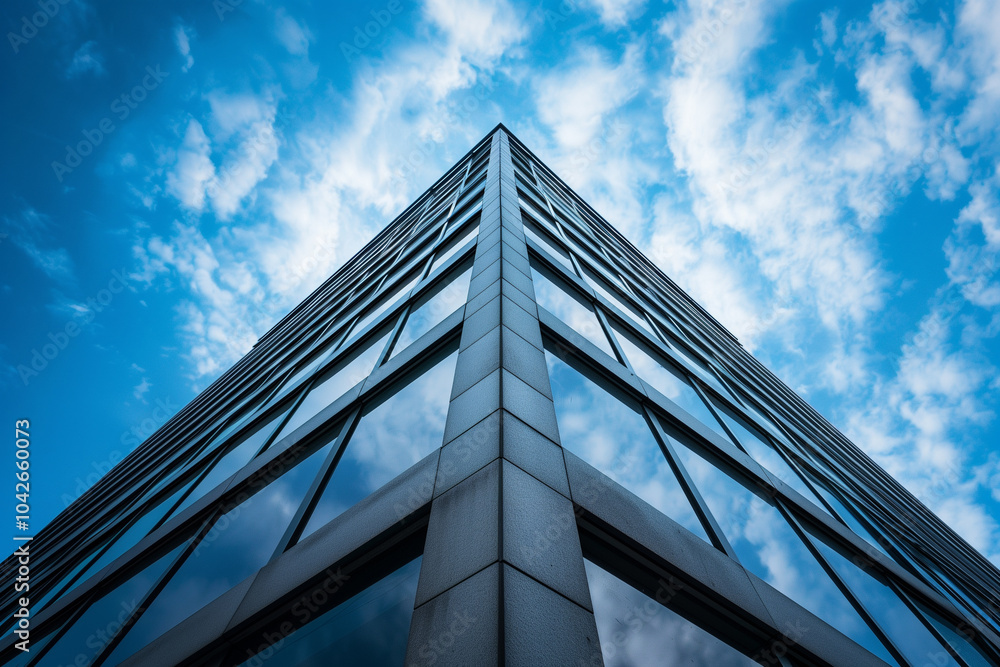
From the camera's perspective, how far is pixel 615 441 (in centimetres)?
641

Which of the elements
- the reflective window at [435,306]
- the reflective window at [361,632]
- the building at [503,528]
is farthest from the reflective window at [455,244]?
the reflective window at [361,632]

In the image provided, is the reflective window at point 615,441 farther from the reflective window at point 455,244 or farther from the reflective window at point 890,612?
the reflective window at point 455,244

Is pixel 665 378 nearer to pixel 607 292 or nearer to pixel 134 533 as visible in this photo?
pixel 607 292

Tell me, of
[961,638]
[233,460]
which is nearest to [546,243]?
[233,460]

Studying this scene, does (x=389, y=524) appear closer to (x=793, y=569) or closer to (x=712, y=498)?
(x=712, y=498)

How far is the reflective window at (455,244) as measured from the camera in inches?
460

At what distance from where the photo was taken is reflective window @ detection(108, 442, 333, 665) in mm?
6082

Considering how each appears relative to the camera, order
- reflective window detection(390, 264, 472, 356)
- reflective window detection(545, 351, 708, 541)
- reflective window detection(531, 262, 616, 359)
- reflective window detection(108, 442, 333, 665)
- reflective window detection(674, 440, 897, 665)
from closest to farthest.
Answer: reflective window detection(545, 351, 708, 541) < reflective window detection(108, 442, 333, 665) < reflective window detection(674, 440, 897, 665) < reflective window detection(390, 264, 472, 356) < reflective window detection(531, 262, 616, 359)

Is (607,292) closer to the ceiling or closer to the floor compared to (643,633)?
closer to the ceiling

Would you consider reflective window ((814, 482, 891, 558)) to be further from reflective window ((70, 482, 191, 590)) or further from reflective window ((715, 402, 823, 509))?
reflective window ((70, 482, 191, 590))

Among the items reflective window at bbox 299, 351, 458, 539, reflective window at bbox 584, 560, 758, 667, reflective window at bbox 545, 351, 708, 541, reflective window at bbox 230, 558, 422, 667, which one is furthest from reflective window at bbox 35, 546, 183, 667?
reflective window at bbox 584, 560, 758, 667

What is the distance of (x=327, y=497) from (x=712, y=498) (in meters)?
4.86

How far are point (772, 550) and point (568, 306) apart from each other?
4.75m

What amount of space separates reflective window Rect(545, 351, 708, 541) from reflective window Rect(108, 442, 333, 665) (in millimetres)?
3314
